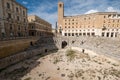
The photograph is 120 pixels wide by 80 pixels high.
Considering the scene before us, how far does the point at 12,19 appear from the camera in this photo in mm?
29766

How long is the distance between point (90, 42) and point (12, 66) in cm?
2854

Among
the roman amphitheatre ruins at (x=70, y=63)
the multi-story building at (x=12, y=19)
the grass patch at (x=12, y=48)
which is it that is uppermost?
the multi-story building at (x=12, y=19)

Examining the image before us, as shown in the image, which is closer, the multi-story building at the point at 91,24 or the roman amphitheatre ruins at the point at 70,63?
the roman amphitheatre ruins at the point at 70,63

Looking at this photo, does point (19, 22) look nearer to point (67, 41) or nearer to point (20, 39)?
point (20, 39)

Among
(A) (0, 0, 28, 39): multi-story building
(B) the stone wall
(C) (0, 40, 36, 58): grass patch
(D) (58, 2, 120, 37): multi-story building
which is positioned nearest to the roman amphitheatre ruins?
(B) the stone wall

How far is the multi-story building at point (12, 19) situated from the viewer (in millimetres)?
26050

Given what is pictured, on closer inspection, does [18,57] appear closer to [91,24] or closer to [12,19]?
[12,19]

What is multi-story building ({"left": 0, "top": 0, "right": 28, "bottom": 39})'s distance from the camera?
2605 centimetres

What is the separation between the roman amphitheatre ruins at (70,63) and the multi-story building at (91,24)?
1417 centimetres

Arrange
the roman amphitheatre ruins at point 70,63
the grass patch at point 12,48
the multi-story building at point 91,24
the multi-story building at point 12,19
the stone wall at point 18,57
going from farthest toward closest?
the multi-story building at point 91,24 → the multi-story building at point 12,19 → the grass patch at point 12,48 → the stone wall at point 18,57 → the roman amphitheatre ruins at point 70,63

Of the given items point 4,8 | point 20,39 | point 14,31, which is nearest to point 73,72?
point 20,39

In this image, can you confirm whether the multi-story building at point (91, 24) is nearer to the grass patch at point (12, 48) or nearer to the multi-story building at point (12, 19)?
the multi-story building at point (12, 19)

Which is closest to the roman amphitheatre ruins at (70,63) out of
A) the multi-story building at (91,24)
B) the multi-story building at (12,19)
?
the multi-story building at (12,19)

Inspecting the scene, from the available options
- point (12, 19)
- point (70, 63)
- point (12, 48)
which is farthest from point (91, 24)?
point (12, 48)
